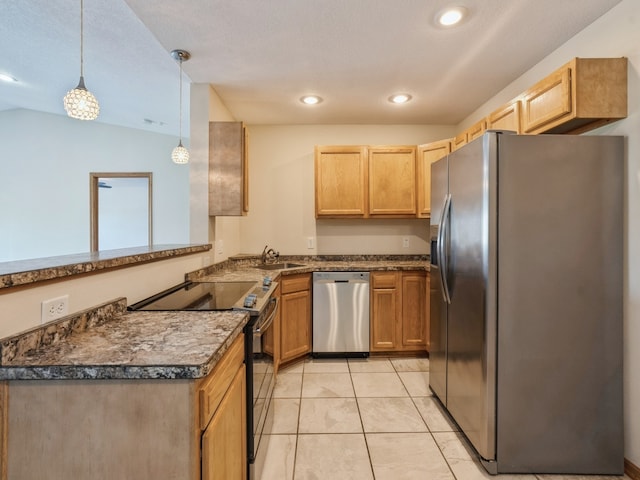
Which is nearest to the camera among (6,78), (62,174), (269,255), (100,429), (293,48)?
(100,429)

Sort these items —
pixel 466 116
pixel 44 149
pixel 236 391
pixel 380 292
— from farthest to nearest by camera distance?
pixel 44 149 < pixel 466 116 < pixel 380 292 < pixel 236 391

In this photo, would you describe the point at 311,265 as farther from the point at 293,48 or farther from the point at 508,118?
the point at 508,118

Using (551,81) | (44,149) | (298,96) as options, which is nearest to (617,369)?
(551,81)

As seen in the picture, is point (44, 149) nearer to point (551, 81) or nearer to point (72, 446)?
point (72, 446)

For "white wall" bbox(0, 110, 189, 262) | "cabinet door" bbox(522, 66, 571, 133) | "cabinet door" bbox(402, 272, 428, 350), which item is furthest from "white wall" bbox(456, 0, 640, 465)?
"white wall" bbox(0, 110, 189, 262)

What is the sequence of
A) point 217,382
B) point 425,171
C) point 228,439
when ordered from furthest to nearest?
point 425,171 < point 228,439 < point 217,382

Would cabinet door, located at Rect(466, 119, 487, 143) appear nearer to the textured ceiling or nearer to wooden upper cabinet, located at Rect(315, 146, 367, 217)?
the textured ceiling

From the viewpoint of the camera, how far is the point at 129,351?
3.10 ft

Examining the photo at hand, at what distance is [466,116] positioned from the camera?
3.35 m

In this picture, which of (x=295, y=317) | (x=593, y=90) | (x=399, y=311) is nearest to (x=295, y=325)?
(x=295, y=317)

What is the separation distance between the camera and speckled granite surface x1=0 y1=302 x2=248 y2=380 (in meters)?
0.83

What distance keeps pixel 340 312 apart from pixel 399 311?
1.93 ft

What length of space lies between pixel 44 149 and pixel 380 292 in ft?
16.4

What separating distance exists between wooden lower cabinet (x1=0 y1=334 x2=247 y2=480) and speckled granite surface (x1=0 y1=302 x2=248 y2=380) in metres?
0.03
